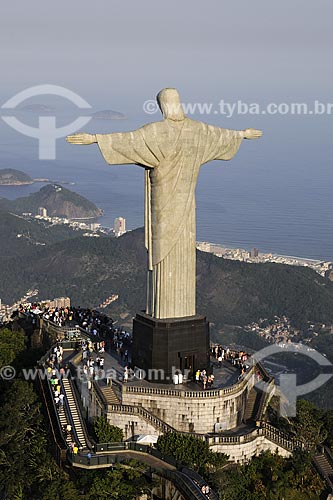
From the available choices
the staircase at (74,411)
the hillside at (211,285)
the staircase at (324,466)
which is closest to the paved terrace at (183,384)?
the staircase at (74,411)

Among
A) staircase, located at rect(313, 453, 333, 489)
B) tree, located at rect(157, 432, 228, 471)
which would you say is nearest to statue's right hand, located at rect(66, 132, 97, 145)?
tree, located at rect(157, 432, 228, 471)

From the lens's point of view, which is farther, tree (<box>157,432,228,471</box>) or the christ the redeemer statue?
the christ the redeemer statue

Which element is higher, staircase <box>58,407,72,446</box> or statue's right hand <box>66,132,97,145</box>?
statue's right hand <box>66,132,97,145</box>

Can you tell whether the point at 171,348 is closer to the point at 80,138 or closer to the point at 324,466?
the point at 324,466

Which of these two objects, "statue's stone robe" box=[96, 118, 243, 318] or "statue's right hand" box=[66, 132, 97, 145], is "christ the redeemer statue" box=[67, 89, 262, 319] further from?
"statue's right hand" box=[66, 132, 97, 145]

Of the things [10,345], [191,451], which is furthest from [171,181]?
[10,345]
